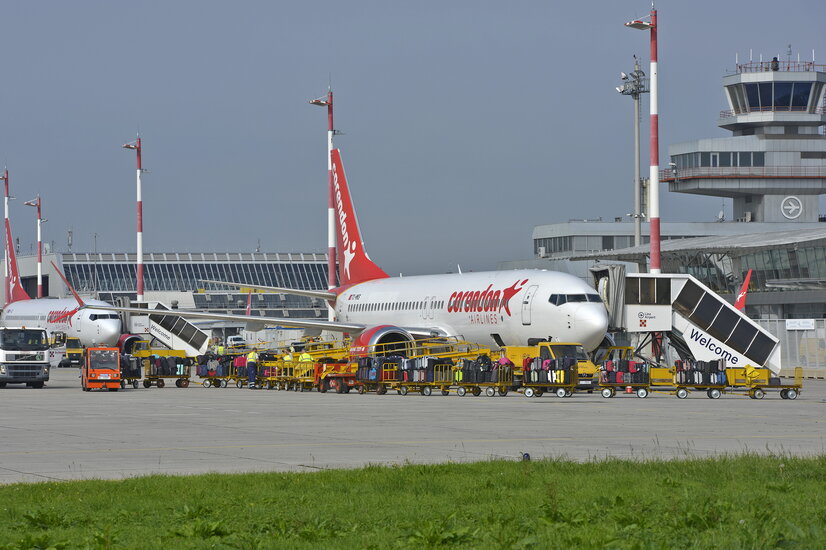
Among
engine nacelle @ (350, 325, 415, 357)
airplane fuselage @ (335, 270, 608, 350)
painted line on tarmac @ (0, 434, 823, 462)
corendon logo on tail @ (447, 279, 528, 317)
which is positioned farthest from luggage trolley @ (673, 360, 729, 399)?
painted line on tarmac @ (0, 434, 823, 462)

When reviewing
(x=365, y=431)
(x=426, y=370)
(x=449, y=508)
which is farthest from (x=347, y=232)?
(x=449, y=508)

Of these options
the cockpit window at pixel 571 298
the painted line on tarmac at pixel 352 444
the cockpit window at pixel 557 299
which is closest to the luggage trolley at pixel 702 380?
the cockpit window at pixel 571 298

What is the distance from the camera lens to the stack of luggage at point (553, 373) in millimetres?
37438

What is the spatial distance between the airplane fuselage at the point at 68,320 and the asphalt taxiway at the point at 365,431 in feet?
109

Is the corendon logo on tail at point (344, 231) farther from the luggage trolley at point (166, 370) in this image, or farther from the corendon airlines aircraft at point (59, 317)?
the corendon airlines aircraft at point (59, 317)

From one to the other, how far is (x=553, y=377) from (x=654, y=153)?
9.03 meters

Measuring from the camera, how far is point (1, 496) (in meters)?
12.9

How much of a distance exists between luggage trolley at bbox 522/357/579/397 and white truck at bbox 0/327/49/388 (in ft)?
66.7

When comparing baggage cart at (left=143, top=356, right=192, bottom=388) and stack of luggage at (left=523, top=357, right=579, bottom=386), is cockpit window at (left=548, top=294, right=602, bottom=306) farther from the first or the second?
baggage cart at (left=143, top=356, right=192, bottom=388)

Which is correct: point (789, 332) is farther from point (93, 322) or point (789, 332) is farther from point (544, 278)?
point (93, 322)

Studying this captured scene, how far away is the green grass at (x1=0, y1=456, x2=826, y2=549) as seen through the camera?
9734mm

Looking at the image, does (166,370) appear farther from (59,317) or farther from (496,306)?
(59,317)

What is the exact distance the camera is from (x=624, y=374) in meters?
37.8

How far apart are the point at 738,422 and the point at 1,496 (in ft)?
54.7
